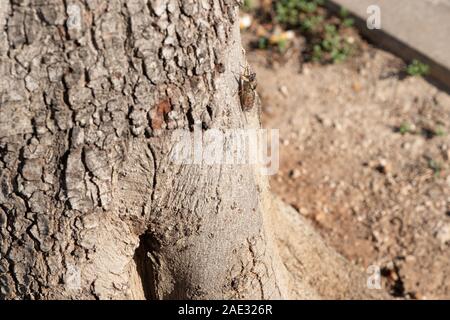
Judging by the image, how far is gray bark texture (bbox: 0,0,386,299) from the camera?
6.75 feet

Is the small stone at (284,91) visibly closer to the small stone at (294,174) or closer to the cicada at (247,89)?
the small stone at (294,174)

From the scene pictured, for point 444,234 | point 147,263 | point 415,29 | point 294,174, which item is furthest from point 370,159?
point 147,263

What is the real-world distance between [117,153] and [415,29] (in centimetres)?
312

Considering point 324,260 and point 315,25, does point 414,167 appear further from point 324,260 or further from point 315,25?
point 315,25

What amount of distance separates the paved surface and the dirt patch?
0.11m

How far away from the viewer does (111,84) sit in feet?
6.97

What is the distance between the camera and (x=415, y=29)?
186 inches

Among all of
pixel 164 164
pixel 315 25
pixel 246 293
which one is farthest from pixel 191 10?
pixel 315 25

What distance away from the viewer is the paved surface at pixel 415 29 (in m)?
4.58

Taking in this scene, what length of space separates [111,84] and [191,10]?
34 centimetres

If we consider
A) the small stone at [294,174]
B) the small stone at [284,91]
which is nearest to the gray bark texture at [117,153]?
the small stone at [294,174]

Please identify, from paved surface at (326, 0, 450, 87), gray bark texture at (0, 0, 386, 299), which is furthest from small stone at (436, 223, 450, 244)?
gray bark texture at (0, 0, 386, 299)

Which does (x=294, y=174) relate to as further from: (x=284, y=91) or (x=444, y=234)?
(x=444, y=234)

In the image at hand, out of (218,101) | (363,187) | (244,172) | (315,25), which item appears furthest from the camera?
(315,25)
